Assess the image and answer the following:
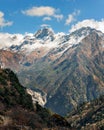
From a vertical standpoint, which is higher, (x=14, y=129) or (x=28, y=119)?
(x=28, y=119)

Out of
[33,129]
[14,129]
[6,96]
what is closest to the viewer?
[14,129]

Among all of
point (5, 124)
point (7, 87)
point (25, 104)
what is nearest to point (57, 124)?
point (25, 104)

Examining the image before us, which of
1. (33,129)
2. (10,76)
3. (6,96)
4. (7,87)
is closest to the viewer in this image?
(33,129)

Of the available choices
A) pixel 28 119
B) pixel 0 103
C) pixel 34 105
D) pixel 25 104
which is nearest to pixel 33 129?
pixel 28 119

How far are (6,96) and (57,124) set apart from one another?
23370 mm

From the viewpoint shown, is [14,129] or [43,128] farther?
[43,128]

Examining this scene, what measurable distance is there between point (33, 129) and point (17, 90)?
170 feet

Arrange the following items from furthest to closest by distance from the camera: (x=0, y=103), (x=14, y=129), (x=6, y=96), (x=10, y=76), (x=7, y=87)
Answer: (x=10, y=76) < (x=7, y=87) < (x=6, y=96) < (x=0, y=103) < (x=14, y=129)

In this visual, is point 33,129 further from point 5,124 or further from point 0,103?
point 0,103

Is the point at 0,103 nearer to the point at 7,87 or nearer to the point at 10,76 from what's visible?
the point at 7,87

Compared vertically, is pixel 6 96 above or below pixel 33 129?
above

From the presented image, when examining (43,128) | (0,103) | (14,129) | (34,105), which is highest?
(34,105)

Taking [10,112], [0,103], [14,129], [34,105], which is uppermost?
[34,105]

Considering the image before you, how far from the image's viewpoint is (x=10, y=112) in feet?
412
